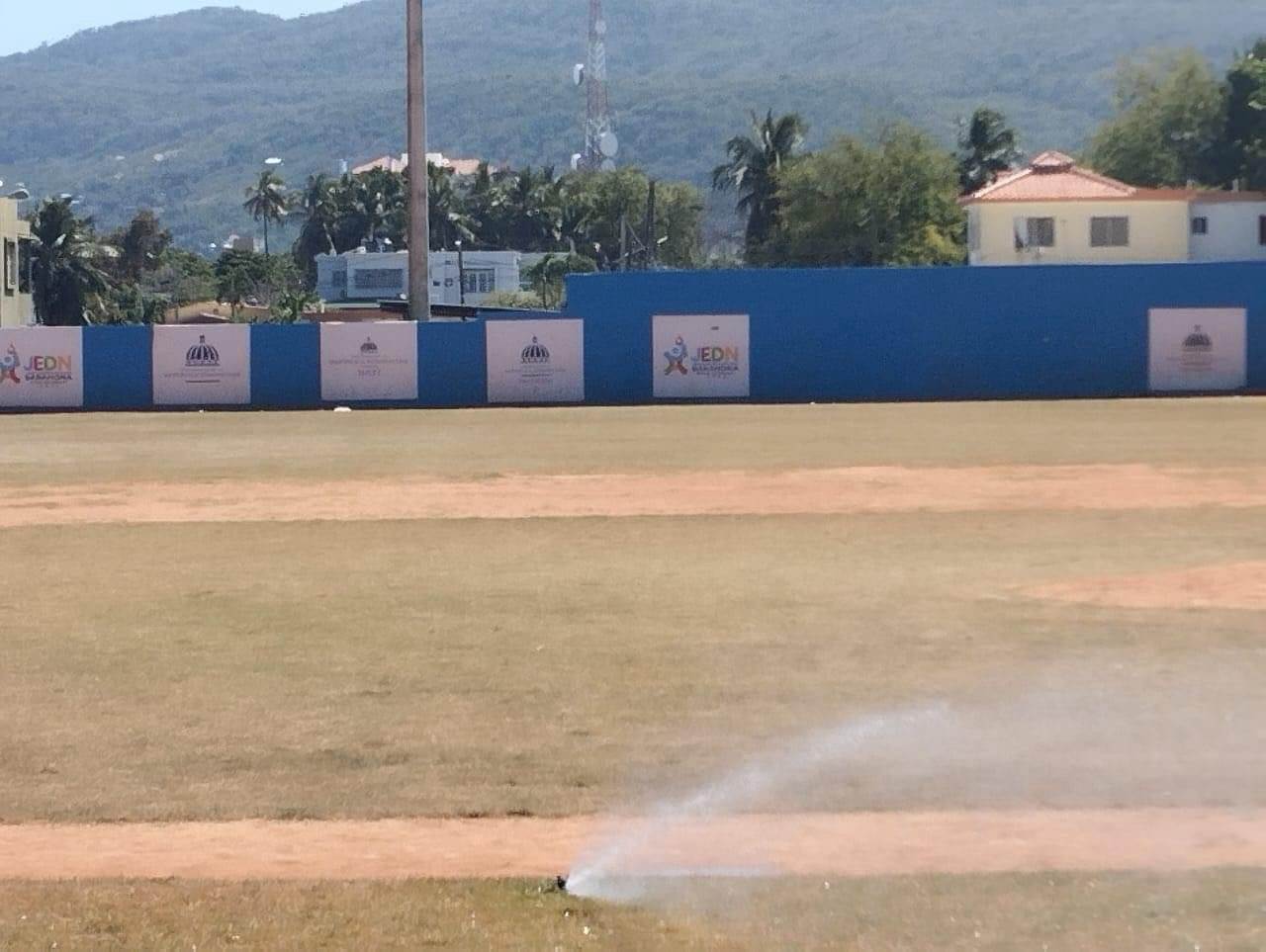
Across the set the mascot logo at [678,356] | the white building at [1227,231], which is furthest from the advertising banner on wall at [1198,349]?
the mascot logo at [678,356]

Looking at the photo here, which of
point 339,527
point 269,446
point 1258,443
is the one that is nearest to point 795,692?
point 339,527

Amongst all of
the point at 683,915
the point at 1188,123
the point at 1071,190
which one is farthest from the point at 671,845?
the point at 1071,190

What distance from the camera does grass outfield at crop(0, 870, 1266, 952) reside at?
23.6 feet

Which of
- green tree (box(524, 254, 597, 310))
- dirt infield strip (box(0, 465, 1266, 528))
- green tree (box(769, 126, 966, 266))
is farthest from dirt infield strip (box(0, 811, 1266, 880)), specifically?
green tree (box(524, 254, 597, 310))

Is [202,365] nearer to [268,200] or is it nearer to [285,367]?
[285,367]

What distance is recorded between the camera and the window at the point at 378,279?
136 m

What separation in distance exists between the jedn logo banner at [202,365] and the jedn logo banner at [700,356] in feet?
35.6

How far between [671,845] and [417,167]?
44.2 m

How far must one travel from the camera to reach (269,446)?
36469mm

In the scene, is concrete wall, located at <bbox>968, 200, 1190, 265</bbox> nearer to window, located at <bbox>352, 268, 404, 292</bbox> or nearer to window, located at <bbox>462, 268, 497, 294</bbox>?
window, located at <bbox>462, 268, 497, 294</bbox>

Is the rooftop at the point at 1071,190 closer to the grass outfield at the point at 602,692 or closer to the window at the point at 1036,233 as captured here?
the window at the point at 1036,233

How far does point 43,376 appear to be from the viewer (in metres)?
49.6

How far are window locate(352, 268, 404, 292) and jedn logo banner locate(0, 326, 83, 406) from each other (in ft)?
282

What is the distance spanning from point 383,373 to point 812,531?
94.8ft
